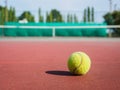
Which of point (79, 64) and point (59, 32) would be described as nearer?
point (79, 64)

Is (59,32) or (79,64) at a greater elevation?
(79,64)

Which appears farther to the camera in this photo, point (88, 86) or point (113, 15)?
point (113, 15)

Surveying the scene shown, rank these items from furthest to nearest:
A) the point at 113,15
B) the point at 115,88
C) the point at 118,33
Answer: the point at 113,15 < the point at 118,33 < the point at 115,88

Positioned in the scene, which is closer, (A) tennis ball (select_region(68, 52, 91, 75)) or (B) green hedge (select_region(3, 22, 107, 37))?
(A) tennis ball (select_region(68, 52, 91, 75))

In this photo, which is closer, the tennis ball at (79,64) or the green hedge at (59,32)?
the tennis ball at (79,64)

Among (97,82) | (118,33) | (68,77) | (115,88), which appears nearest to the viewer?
(115,88)

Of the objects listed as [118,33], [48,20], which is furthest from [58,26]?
[48,20]

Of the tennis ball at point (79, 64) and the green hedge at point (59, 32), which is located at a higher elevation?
the tennis ball at point (79, 64)

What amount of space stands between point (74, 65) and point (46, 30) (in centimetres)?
2504

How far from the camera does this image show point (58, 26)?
28.9m

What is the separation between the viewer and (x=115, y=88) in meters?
3.98

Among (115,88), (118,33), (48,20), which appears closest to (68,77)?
(115,88)

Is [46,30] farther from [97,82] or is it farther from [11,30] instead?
[97,82]

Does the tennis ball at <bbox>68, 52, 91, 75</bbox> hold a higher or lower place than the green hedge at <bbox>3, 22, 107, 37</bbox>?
higher
